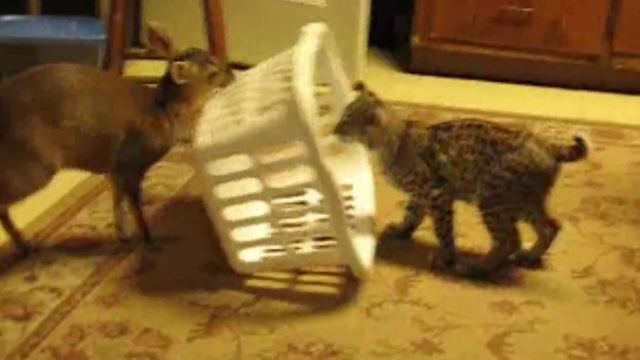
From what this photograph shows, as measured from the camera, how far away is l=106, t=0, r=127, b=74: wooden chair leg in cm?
288

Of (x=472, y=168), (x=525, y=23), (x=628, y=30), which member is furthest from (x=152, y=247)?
(x=628, y=30)

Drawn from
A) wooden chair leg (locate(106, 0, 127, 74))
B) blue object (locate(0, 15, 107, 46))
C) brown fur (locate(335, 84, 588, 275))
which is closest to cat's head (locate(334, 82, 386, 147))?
brown fur (locate(335, 84, 588, 275))

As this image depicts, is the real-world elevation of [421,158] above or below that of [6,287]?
above

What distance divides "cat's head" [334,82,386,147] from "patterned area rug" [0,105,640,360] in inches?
9.9

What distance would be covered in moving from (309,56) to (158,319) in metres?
0.52

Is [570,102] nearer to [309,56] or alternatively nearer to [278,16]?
[278,16]

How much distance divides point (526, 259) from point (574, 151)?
0.80ft

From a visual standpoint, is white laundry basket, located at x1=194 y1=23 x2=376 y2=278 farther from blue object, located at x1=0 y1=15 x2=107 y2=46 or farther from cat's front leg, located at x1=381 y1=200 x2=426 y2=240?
blue object, located at x1=0 y1=15 x2=107 y2=46

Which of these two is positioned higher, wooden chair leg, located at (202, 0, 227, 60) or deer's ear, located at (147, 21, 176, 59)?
deer's ear, located at (147, 21, 176, 59)

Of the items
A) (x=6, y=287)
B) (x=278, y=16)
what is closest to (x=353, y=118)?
(x=6, y=287)

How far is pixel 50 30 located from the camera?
304 centimetres

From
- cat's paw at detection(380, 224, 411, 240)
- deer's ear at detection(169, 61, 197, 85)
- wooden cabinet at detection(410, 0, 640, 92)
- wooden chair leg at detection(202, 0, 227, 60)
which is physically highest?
deer's ear at detection(169, 61, 197, 85)

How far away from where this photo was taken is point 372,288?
6.97 feet

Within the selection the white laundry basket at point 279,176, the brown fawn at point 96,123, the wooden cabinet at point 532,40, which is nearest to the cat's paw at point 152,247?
the brown fawn at point 96,123
